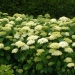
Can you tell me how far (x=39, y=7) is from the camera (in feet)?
27.8

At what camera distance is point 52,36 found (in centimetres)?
434

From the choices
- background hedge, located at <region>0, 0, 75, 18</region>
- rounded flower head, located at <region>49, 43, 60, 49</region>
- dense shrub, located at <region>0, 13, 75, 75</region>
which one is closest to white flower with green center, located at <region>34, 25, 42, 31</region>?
dense shrub, located at <region>0, 13, 75, 75</region>

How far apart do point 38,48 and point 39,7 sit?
4.31m

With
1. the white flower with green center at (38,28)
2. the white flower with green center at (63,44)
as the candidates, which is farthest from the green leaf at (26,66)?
the white flower with green center at (38,28)

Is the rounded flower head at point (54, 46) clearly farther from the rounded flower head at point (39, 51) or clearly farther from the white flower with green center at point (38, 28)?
the white flower with green center at point (38, 28)

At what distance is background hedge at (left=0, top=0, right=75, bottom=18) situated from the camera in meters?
8.41

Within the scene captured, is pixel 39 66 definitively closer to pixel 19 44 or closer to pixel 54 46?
pixel 54 46

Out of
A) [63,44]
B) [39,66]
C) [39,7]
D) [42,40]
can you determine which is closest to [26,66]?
[39,66]

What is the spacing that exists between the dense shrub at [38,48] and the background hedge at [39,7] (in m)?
3.44

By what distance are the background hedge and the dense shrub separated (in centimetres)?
344

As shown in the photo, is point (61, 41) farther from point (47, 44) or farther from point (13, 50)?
point (13, 50)

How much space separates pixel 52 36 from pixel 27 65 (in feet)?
1.65

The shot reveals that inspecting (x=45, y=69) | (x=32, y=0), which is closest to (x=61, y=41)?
(x=45, y=69)

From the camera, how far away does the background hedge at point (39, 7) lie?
8.41 m
